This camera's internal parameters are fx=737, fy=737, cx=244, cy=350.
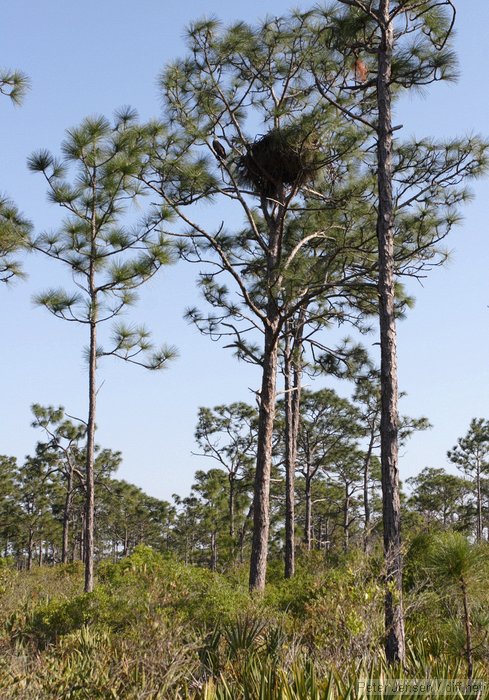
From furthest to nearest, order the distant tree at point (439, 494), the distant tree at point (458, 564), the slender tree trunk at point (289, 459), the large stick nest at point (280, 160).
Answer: the distant tree at point (439, 494), the slender tree trunk at point (289, 459), the large stick nest at point (280, 160), the distant tree at point (458, 564)

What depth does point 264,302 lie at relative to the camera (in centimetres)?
1433

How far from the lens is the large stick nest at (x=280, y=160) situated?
39.1 ft

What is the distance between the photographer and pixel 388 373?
27.6ft

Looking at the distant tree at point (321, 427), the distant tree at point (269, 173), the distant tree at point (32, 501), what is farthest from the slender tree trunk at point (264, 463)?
the distant tree at point (32, 501)

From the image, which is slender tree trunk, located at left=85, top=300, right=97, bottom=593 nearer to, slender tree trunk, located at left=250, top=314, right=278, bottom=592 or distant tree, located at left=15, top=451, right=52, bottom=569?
slender tree trunk, located at left=250, top=314, right=278, bottom=592

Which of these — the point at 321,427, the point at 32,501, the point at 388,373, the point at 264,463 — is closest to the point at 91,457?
the point at 264,463

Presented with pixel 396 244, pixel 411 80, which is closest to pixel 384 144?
pixel 411 80

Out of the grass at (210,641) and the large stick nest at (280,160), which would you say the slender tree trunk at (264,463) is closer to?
the grass at (210,641)

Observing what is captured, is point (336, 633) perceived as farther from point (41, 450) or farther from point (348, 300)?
point (41, 450)

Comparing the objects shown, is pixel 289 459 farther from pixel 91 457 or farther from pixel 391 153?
pixel 391 153

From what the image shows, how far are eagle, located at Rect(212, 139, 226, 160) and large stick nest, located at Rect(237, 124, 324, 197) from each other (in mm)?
318

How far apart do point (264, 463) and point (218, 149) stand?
553 centimetres

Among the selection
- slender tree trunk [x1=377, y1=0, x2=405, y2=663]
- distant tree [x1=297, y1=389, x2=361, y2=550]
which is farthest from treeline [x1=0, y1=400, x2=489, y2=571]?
slender tree trunk [x1=377, y1=0, x2=405, y2=663]

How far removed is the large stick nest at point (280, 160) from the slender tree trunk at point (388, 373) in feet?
8.26
